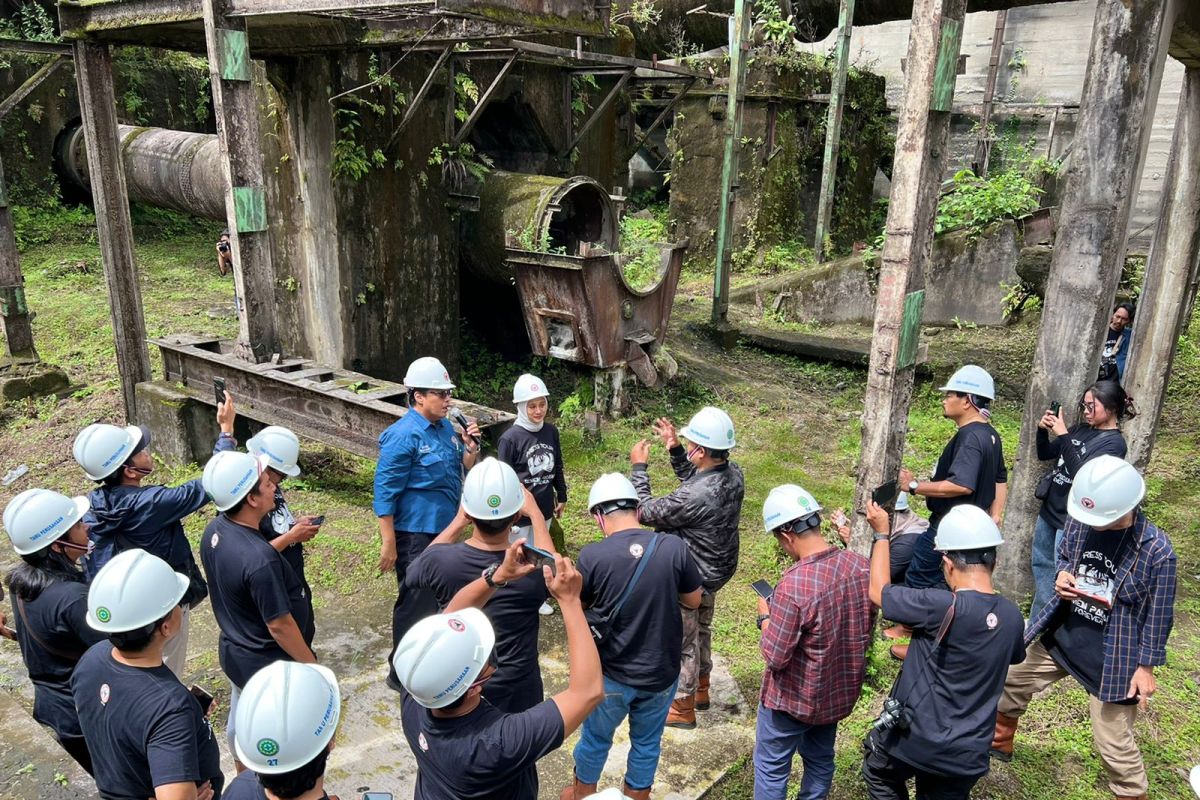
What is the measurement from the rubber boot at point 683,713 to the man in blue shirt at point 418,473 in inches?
58.7

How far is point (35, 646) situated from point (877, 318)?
371 centimetres

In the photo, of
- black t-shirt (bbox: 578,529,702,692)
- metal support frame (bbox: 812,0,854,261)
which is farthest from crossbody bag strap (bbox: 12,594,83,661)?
metal support frame (bbox: 812,0,854,261)

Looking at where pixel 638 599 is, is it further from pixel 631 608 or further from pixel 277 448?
pixel 277 448

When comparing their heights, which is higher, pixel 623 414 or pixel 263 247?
pixel 263 247

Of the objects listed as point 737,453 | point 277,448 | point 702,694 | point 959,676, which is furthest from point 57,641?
point 737,453

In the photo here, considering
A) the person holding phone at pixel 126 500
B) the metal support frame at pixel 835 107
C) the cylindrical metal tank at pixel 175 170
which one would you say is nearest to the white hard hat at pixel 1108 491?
the person holding phone at pixel 126 500

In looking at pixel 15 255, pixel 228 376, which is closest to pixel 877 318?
pixel 228 376

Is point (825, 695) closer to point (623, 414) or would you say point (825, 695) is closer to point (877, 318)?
point (877, 318)

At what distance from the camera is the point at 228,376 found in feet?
22.0

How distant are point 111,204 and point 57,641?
16.9 feet

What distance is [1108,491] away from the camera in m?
3.22

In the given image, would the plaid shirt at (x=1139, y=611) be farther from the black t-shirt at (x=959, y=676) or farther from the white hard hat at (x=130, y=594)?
the white hard hat at (x=130, y=594)

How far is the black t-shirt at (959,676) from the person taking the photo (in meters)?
2.81

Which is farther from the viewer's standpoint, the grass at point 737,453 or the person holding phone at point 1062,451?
the person holding phone at point 1062,451
